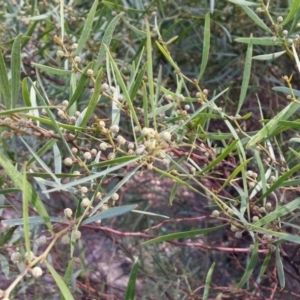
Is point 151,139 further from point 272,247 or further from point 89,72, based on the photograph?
point 272,247

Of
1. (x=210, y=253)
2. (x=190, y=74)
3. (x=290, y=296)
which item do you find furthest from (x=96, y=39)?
(x=210, y=253)

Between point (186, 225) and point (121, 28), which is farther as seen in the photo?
point (186, 225)

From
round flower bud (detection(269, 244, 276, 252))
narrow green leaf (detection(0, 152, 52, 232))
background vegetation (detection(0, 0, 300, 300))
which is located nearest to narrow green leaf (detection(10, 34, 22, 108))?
background vegetation (detection(0, 0, 300, 300))

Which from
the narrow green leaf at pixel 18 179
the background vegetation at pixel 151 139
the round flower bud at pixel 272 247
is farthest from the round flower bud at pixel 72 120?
the round flower bud at pixel 272 247

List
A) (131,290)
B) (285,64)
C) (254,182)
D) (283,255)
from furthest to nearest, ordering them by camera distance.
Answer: (285,64) < (283,255) < (254,182) < (131,290)

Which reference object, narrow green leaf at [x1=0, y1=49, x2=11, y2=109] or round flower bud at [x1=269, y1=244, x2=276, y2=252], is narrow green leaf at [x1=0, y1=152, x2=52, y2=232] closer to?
narrow green leaf at [x1=0, y1=49, x2=11, y2=109]

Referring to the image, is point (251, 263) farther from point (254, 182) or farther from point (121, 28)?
point (121, 28)

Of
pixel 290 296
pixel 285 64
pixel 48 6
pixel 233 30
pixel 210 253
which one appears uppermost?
pixel 48 6

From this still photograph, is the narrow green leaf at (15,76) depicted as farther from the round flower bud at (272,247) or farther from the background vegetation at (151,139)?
the round flower bud at (272,247)

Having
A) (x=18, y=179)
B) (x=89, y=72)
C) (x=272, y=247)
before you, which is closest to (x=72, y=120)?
(x=89, y=72)

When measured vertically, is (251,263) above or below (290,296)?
above
